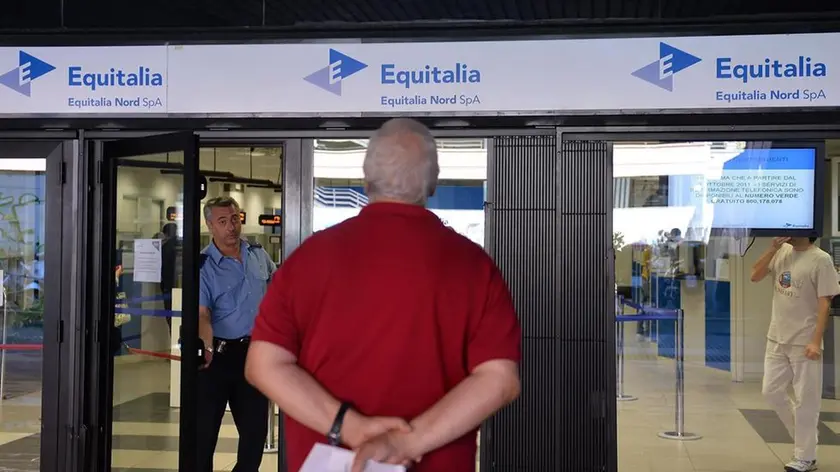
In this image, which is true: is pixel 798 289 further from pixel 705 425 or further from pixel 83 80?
pixel 83 80

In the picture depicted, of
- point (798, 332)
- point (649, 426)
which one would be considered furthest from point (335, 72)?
point (798, 332)

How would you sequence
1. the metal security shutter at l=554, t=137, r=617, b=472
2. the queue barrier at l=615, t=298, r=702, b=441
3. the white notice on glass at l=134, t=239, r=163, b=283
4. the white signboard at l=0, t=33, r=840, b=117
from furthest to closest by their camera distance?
the white notice on glass at l=134, t=239, r=163, b=283
the queue barrier at l=615, t=298, r=702, b=441
the metal security shutter at l=554, t=137, r=617, b=472
the white signboard at l=0, t=33, r=840, b=117

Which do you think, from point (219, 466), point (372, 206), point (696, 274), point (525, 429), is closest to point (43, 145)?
point (219, 466)

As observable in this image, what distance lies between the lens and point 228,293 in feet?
15.5

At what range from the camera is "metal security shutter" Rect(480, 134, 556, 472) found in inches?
173

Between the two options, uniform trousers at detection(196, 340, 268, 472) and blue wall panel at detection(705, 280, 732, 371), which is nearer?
uniform trousers at detection(196, 340, 268, 472)

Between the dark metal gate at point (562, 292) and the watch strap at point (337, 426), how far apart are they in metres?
2.58

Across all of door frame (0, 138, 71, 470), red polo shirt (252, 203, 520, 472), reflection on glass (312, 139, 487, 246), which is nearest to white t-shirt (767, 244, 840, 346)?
reflection on glass (312, 139, 487, 246)

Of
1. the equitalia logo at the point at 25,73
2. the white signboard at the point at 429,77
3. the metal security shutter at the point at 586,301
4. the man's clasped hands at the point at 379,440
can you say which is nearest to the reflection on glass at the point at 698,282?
the metal security shutter at the point at 586,301

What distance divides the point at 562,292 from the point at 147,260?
2.33 meters

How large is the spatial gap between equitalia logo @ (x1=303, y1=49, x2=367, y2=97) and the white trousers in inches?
113

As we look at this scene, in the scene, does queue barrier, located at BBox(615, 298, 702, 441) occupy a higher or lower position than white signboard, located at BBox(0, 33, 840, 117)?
lower

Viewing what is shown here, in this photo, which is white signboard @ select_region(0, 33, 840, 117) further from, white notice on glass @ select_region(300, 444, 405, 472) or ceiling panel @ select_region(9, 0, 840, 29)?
white notice on glass @ select_region(300, 444, 405, 472)

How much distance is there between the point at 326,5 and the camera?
4.43m
